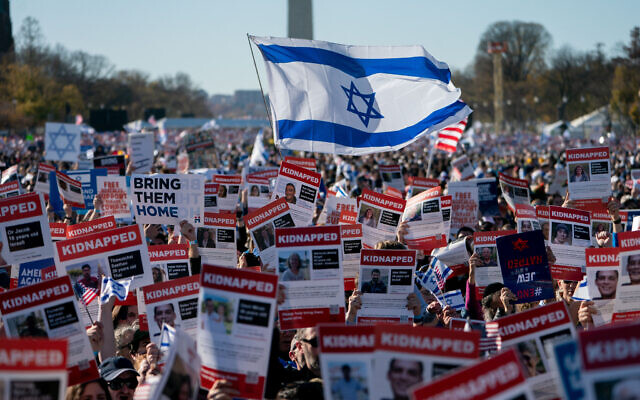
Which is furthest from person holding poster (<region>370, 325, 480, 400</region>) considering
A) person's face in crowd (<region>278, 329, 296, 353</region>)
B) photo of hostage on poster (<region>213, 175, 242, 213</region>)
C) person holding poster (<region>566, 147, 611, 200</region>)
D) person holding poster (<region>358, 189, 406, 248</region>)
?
photo of hostage on poster (<region>213, 175, 242, 213</region>)

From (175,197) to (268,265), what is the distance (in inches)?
84.0

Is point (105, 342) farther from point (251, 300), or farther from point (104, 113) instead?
point (104, 113)

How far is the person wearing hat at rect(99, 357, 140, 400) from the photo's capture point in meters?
5.21

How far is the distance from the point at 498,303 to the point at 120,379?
9.66 ft

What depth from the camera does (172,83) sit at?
17388 centimetres

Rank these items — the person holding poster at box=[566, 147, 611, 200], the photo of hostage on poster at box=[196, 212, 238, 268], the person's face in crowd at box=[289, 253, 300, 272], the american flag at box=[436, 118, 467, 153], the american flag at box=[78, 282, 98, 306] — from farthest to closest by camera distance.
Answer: the american flag at box=[436, 118, 467, 153] < the person holding poster at box=[566, 147, 611, 200] < the photo of hostage on poster at box=[196, 212, 238, 268] < the american flag at box=[78, 282, 98, 306] < the person's face in crowd at box=[289, 253, 300, 272]

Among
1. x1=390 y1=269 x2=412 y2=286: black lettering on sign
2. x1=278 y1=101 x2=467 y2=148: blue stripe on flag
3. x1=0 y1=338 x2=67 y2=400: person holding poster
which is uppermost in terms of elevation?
x1=278 y1=101 x2=467 y2=148: blue stripe on flag

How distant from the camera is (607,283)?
19.0 feet

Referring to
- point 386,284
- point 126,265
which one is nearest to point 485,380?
point 386,284

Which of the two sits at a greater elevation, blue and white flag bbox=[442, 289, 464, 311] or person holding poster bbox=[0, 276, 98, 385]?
person holding poster bbox=[0, 276, 98, 385]

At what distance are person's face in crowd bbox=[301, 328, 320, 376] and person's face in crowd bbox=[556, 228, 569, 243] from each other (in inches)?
138

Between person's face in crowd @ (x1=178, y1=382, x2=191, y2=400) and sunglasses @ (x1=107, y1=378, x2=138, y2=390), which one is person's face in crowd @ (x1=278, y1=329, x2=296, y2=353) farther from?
person's face in crowd @ (x1=178, y1=382, x2=191, y2=400)

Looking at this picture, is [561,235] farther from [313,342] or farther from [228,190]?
[228,190]

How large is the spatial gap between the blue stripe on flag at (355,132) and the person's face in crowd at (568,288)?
2161 millimetres
